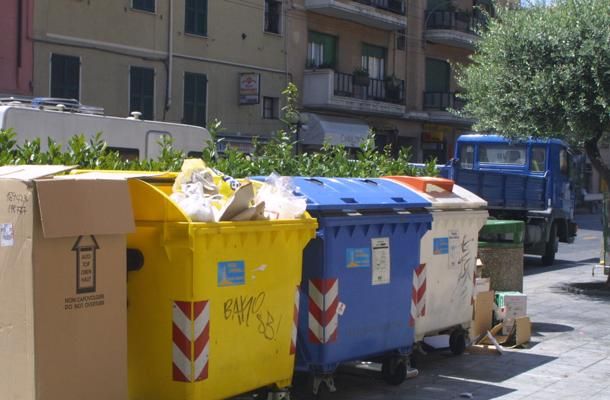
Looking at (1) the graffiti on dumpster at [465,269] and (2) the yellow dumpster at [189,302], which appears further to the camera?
(1) the graffiti on dumpster at [465,269]

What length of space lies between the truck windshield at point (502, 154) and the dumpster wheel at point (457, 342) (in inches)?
412

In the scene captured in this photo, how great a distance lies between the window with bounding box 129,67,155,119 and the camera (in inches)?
941

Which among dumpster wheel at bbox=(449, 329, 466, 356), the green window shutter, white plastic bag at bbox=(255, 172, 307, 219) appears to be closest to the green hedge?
white plastic bag at bbox=(255, 172, 307, 219)

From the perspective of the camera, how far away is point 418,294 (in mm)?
8312

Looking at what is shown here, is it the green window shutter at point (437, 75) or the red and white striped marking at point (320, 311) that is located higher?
the green window shutter at point (437, 75)

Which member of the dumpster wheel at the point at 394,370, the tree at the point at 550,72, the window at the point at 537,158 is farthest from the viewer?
the window at the point at 537,158

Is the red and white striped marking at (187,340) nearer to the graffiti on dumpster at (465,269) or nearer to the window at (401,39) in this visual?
the graffiti on dumpster at (465,269)

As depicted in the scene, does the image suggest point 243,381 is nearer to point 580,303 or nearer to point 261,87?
point 580,303

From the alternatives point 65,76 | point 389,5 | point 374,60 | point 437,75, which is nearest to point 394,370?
point 65,76

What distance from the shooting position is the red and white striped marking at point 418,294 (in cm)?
816

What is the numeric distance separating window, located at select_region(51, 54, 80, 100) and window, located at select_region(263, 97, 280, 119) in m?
7.49

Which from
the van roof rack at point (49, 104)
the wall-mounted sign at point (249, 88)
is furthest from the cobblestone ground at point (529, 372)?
the wall-mounted sign at point (249, 88)

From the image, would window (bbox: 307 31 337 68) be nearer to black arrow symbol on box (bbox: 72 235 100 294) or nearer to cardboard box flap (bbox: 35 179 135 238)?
cardboard box flap (bbox: 35 179 135 238)

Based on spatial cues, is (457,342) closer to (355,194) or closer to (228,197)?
(355,194)
